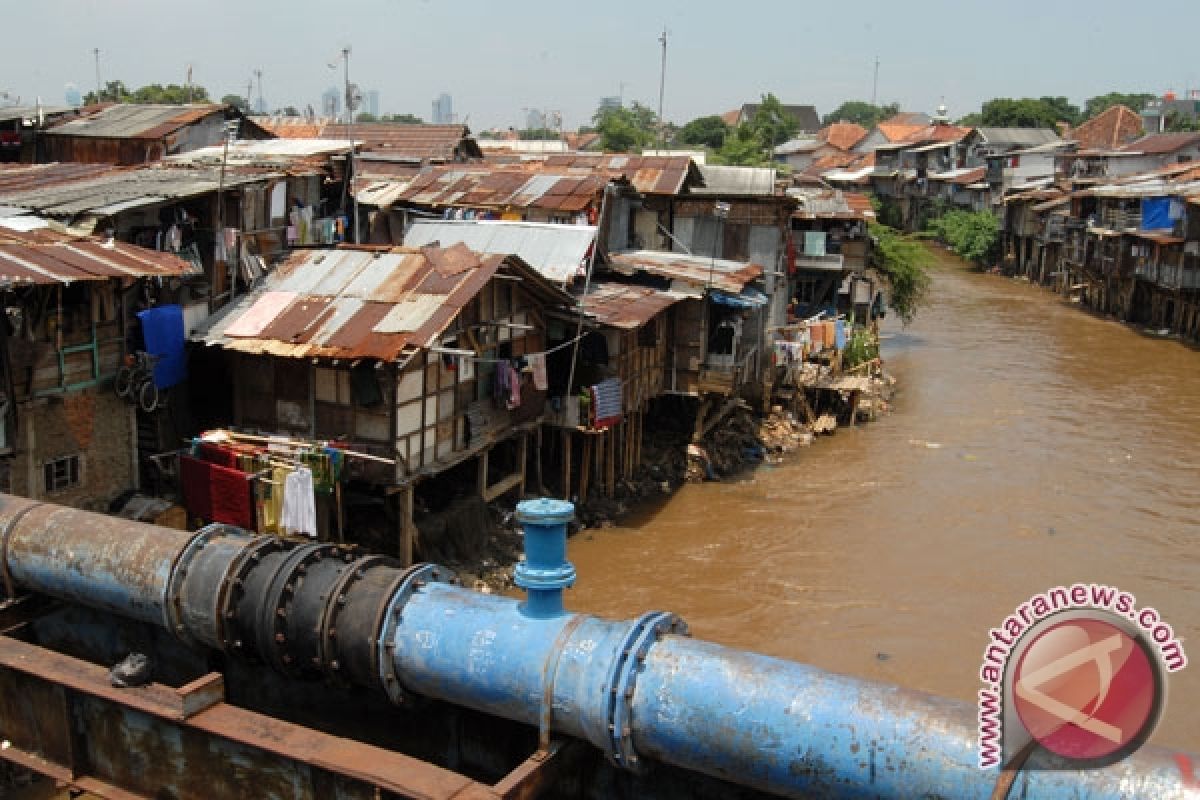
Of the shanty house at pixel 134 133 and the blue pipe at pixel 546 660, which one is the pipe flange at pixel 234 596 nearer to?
the blue pipe at pixel 546 660

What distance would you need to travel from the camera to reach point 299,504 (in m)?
16.2

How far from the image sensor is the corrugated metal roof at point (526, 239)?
74.9 ft

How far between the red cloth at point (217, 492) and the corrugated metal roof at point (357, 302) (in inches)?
79.8

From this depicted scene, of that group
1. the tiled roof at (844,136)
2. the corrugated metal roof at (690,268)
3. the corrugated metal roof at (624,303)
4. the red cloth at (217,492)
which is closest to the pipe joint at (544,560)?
the red cloth at (217,492)

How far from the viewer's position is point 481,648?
26.3 ft

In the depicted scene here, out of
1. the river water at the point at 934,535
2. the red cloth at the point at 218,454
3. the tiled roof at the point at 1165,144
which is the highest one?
the tiled roof at the point at 1165,144

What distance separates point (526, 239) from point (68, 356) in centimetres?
1030

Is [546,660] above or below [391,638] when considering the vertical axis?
above

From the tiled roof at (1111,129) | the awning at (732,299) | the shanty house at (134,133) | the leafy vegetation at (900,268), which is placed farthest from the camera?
the tiled roof at (1111,129)

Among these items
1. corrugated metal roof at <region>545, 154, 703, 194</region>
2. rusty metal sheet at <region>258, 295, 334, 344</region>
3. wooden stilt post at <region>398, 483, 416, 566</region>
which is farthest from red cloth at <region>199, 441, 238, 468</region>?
corrugated metal roof at <region>545, 154, 703, 194</region>

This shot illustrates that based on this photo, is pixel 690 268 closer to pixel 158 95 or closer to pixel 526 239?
pixel 526 239

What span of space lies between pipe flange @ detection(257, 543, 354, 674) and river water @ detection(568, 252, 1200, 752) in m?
10.6

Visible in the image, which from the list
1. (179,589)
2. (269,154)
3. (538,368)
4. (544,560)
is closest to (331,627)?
(179,589)

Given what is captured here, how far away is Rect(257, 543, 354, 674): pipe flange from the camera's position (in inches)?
346
